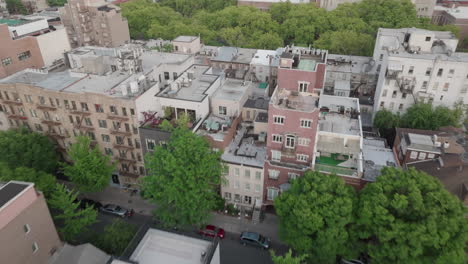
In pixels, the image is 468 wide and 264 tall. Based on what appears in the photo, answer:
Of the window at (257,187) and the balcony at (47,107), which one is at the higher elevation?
the balcony at (47,107)

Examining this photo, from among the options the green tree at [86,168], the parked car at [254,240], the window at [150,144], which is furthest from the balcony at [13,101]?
the parked car at [254,240]

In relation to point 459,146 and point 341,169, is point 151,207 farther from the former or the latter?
point 459,146

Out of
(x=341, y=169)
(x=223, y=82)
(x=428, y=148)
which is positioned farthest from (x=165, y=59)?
(x=428, y=148)

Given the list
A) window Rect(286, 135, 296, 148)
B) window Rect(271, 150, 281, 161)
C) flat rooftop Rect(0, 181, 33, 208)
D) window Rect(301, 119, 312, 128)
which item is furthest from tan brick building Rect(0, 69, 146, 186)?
window Rect(301, 119, 312, 128)

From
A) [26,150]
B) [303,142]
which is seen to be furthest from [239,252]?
[26,150]

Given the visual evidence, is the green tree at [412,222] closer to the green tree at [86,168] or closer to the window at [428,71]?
the window at [428,71]

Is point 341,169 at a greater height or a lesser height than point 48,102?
lesser

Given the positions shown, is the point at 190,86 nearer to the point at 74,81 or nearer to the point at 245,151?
the point at 245,151
